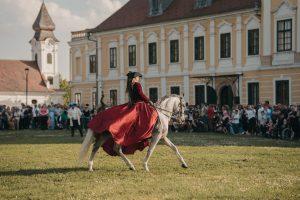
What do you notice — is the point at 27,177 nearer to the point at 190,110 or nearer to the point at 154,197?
the point at 154,197

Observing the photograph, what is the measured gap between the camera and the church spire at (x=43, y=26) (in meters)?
87.8

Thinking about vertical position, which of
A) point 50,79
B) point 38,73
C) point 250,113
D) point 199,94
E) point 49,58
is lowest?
point 250,113

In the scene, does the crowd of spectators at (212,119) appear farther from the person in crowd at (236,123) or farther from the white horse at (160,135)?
the white horse at (160,135)

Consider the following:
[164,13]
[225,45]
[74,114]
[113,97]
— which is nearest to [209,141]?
[74,114]

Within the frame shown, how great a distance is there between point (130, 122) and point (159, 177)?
1.59 meters

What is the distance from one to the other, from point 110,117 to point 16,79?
6846cm

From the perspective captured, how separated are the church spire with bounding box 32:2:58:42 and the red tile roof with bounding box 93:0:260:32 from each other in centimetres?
4235

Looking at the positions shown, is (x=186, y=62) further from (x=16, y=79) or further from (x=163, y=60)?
(x=16, y=79)

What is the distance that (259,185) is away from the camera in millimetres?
10375

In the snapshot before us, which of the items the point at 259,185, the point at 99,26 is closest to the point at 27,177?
the point at 259,185

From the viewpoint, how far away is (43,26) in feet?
289

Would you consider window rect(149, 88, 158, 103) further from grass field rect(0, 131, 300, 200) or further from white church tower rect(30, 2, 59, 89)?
white church tower rect(30, 2, 59, 89)

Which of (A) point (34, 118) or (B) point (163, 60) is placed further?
(B) point (163, 60)

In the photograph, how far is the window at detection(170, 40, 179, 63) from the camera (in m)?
41.2
